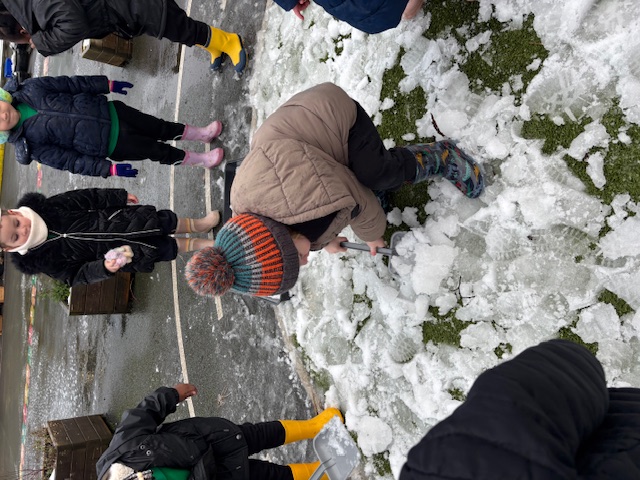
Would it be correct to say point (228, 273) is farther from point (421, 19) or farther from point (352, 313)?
point (421, 19)

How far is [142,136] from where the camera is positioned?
139 inches

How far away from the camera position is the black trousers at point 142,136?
11.1 feet

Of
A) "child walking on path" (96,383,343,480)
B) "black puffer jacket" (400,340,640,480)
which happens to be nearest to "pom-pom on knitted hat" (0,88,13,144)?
"child walking on path" (96,383,343,480)

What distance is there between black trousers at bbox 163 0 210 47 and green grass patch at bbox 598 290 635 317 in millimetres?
3277

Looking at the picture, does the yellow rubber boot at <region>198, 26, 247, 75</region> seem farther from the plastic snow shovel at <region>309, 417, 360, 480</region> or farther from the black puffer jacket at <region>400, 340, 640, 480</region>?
the black puffer jacket at <region>400, 340, 640, 480</region>

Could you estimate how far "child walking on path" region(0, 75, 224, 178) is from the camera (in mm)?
3025

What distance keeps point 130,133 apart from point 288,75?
1.29 metres

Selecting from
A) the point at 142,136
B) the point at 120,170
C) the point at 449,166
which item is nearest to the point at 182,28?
the point at 142,136

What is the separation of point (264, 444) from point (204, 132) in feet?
8.47

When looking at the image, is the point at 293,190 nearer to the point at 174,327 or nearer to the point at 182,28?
the point at 182,28

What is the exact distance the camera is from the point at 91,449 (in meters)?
4.50

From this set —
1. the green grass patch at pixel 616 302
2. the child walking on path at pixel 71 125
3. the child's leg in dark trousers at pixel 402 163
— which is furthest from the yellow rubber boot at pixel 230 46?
the green grass patch at pixel 616 302

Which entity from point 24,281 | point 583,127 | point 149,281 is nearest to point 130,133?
point 149,281

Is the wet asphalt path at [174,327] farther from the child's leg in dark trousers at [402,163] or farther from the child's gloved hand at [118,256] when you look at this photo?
the child's leg in dark trousers at [402,163]
